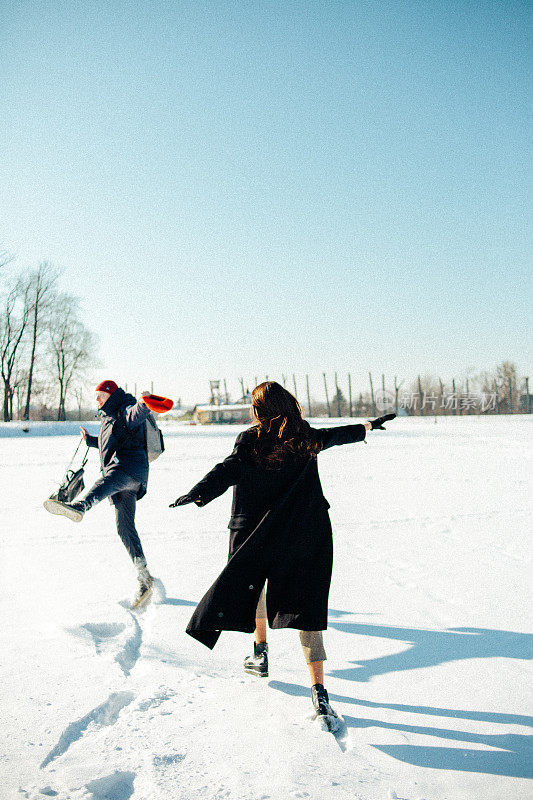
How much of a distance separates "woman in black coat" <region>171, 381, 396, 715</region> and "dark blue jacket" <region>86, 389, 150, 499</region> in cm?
164

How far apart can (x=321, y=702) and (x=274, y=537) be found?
814 millimetres

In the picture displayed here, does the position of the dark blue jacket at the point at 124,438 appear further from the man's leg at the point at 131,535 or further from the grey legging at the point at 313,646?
the grey legging at the point at 313,646

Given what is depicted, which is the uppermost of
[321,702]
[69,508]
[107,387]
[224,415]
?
[107,387]

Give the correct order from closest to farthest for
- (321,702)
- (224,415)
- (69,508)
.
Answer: (321,702) < (69,508) < (224,415)

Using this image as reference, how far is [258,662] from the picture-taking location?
3004 mm

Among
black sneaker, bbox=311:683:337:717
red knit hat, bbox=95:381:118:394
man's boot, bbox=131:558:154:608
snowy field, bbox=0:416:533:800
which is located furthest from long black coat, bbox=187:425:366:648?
red knit hat, bbox=95:381:118:394

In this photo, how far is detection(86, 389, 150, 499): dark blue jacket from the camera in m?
4.27

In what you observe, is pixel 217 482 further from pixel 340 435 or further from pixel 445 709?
pixel 445 709

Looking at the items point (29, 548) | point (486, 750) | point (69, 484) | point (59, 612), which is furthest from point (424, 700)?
point (29, 548)

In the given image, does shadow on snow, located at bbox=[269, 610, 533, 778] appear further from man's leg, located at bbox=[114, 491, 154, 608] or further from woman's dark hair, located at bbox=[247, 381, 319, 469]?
man's leg, located at bbox=[114, 491, 154, 608]

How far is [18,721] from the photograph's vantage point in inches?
101

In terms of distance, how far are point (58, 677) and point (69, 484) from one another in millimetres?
1963

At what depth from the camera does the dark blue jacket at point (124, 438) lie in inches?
168

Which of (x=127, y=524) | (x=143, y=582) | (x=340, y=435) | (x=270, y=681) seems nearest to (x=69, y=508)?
(x=127, y=524)
